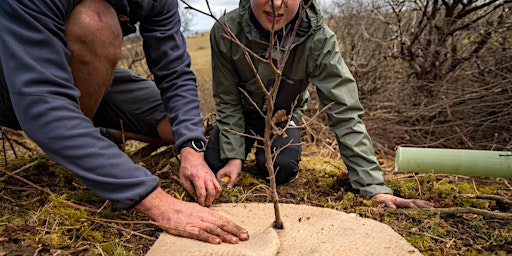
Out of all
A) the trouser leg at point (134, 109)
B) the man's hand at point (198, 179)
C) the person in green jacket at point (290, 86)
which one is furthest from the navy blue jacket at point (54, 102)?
the trouser leg at point (134, 109)

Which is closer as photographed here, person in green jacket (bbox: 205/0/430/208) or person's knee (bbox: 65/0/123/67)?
person's knee (bbox: 65/0/123/67)

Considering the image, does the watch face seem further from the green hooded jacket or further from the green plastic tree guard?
the green plastic tree guard

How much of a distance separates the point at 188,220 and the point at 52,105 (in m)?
0.69

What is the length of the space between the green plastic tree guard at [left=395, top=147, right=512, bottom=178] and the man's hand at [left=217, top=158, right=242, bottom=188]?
931 mm

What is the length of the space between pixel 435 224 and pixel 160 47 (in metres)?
1.69

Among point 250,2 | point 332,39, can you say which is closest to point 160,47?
point 250,2

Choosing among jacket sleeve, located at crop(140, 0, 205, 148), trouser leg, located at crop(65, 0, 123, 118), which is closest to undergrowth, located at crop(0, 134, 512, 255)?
jacket sleeve, located at crop(140, 0, 205, 148)

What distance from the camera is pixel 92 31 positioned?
1.77m

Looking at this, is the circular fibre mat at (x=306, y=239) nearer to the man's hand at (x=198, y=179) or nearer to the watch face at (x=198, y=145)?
the man's hand at (x=198, y=179)

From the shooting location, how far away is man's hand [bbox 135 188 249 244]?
5.16 feet

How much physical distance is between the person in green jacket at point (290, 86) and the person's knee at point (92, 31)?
0.66 m

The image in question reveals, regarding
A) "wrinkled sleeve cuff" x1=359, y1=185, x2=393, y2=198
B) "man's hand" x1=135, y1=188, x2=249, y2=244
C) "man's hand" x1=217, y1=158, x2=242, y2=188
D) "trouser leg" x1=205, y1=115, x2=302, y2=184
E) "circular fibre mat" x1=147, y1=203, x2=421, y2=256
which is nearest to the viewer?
"circular fibre mat" x1=147, y1=203, x2=421, y2=256

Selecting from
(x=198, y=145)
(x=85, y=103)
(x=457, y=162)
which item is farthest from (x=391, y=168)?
(x=85, y=103)

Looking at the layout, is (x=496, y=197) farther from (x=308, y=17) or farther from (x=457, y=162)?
(x=308, y=17)
